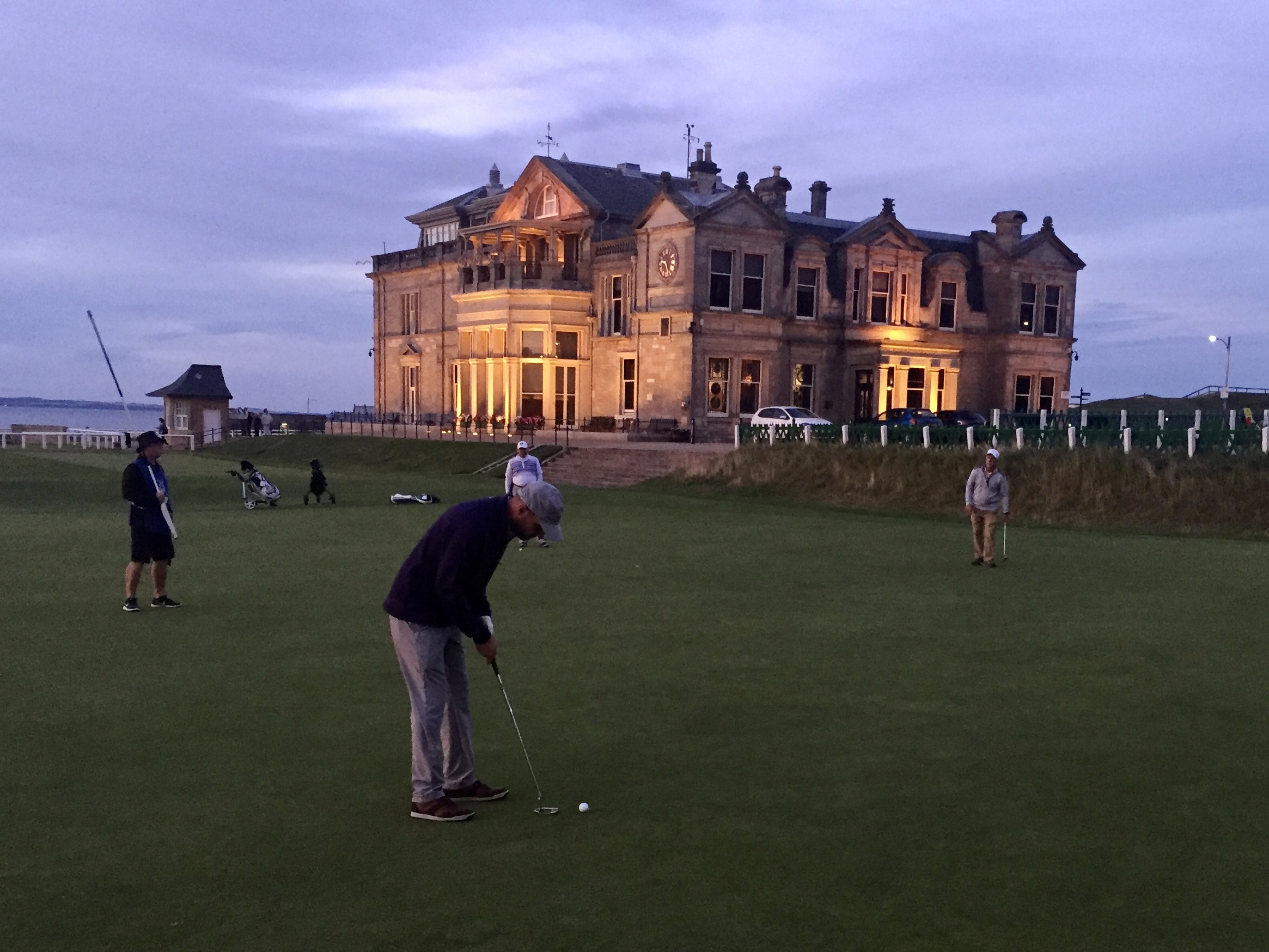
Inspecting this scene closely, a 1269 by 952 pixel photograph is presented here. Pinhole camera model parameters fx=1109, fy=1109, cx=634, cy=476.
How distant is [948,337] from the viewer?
1919 inches

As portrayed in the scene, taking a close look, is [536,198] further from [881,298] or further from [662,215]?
[881,298]

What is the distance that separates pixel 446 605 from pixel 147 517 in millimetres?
7239

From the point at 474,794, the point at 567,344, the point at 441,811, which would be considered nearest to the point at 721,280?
the point at 567,344

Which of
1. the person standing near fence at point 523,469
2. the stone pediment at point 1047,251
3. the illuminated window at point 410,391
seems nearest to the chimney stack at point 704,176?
the stone pediment at point 1047,251

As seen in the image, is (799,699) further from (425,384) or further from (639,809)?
(425,384)

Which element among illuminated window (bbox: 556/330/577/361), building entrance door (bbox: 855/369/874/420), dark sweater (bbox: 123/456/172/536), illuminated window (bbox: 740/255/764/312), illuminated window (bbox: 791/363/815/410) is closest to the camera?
dark sweater (bbox: 123/456/172/536)

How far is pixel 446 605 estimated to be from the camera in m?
5.94

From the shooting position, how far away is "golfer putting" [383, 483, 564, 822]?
5.90m

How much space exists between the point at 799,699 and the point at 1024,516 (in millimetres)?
17705

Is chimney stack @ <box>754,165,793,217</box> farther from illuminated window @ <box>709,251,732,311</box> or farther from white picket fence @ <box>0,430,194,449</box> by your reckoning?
white picket fence @ <box>0,430,194,449</box>

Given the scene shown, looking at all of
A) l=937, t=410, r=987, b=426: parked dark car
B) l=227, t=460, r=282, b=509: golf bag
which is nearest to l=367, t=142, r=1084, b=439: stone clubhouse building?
l=937, t=410, r=987, b=426: parked dark car

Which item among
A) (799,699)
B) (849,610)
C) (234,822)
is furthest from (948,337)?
(234,822)

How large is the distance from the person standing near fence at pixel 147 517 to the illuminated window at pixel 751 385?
3418 cm

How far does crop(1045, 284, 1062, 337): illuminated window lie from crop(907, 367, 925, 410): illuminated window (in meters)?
7.96
